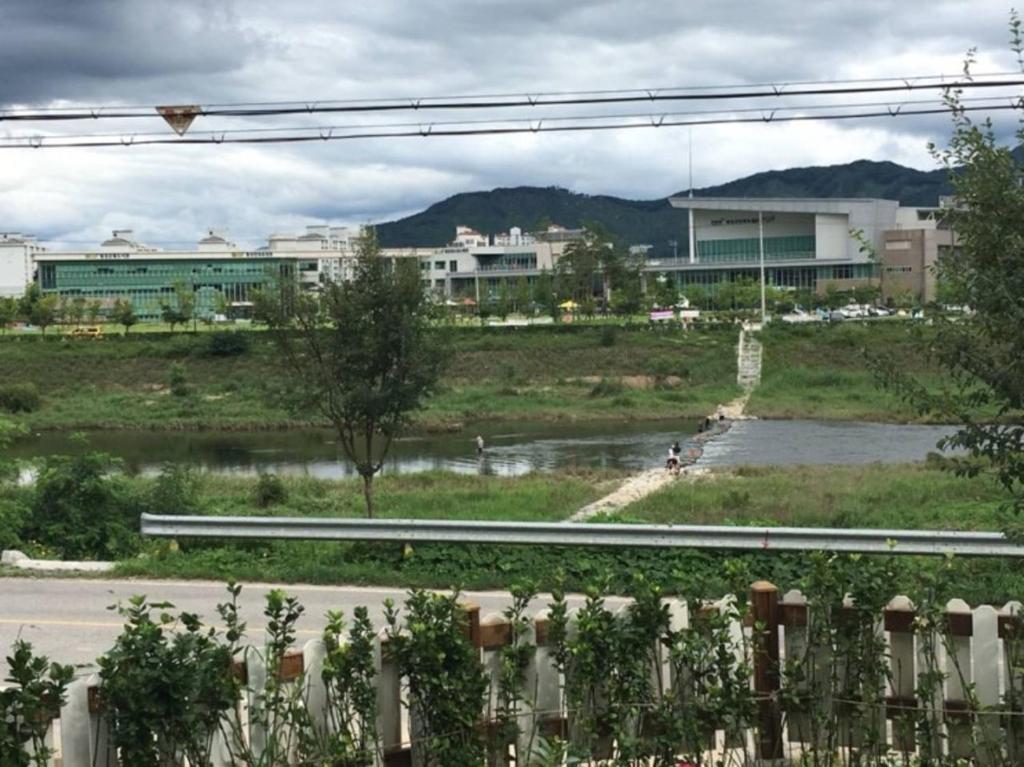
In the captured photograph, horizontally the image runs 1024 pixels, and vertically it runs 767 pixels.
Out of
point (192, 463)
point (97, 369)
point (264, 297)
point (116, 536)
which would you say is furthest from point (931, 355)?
point (97, 369)

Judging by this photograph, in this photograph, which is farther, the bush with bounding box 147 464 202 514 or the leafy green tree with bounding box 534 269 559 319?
the leafy green tree with bounding box 534 269 559 319

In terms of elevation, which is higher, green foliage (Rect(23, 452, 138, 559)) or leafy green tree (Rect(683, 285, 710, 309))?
leafy green tree (Rect(683, 285, 710, 309))

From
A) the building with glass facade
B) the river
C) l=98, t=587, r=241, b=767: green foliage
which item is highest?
the building with glass facade

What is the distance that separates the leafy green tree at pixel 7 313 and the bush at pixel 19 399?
136ft

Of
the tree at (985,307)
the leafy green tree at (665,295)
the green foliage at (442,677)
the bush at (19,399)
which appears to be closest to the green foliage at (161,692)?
the green foliage at (442,677)

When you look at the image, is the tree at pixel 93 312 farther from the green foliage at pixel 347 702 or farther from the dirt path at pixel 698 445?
the green foliage at pixel 347 702

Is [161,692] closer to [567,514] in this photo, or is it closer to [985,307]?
[985,307]

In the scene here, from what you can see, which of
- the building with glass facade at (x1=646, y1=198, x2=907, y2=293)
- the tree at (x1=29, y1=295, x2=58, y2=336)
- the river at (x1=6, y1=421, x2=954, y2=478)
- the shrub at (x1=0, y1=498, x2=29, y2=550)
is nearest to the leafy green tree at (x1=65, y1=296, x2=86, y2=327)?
the tree at (x1=29, y1=295, x2=58, y2=336)

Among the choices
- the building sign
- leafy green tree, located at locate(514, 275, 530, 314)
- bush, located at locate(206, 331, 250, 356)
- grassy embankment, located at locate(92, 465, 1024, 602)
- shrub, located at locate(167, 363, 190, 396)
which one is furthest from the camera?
the building sign

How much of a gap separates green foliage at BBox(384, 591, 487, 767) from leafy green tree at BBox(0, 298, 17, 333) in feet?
366

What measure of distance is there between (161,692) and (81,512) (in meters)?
12.3

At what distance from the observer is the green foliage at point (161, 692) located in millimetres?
5199

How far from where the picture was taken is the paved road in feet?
37.0

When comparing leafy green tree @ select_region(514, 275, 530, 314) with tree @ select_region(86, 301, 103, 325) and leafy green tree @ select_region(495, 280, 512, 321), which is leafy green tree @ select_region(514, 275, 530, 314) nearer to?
leafy green tree @ select_region(495, 280, 512, 321)
